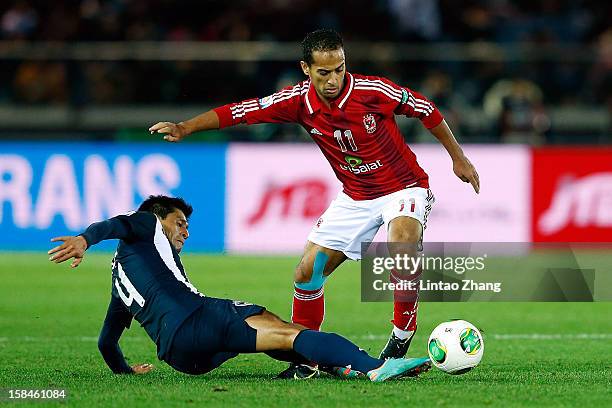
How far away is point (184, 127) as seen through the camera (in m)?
6.91

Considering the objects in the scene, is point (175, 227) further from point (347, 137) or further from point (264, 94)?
point (264, 94)

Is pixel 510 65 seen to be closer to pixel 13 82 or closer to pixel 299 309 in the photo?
pixel 13 82

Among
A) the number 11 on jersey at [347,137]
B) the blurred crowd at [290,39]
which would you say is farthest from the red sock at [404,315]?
the blurred crowd at [290,39]

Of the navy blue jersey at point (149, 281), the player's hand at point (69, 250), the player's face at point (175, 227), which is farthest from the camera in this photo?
the player's face at point (175, 227)

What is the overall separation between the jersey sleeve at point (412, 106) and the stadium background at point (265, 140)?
2.10 metres

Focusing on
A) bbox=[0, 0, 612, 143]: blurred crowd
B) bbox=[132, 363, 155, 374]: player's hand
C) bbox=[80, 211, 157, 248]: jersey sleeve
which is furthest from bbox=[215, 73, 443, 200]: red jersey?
bbox=[0, 0, 612, 143]: blurred crowd

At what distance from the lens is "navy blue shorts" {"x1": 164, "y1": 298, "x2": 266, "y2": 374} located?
6.22 m

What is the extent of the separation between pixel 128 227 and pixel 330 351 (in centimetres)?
130

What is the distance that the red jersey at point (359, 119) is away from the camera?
7098 millimetres

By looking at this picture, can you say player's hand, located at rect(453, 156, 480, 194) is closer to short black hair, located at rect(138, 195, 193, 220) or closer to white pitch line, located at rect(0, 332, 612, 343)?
short black hair, located at rect(138, 195, 193, 220)

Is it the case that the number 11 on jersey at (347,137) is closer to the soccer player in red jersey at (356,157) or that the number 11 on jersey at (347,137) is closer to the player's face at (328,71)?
the soccer player in red jersey at (356,157)

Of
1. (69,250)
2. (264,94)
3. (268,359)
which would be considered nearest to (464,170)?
(268,359)

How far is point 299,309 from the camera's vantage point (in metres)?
7.26

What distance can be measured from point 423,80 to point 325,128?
9.26 m
